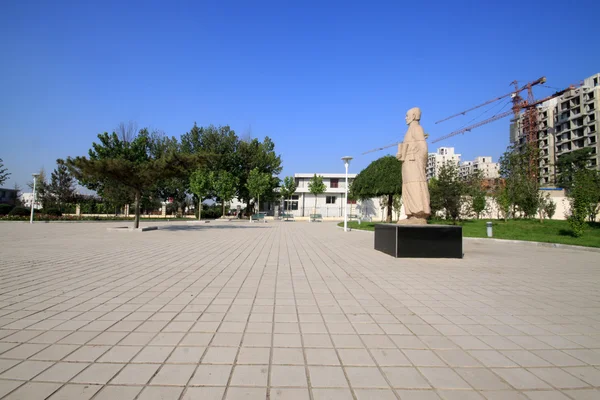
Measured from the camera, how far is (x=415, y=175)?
10281 millimetres

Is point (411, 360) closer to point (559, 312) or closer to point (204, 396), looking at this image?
point (204, 396)

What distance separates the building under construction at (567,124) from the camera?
59625 millimetres

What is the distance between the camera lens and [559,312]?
14.8ft

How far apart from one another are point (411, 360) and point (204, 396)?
6.17ft

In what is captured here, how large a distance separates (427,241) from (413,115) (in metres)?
4.48

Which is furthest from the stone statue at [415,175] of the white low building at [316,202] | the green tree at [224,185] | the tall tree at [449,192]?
the white low building at [316,202]

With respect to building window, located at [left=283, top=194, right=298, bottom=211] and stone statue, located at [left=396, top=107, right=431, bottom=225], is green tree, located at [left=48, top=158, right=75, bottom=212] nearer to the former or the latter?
building window, located at [left=283, top=194, right=298, bottom=211]

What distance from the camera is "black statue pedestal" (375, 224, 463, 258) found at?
943cm

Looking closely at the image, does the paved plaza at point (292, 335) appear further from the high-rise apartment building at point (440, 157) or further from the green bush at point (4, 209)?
the high-rise apartment building at point (440, 157)

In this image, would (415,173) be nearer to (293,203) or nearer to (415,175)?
(415,175)

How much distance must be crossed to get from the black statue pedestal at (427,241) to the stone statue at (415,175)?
0.69m

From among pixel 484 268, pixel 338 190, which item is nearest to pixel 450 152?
pixel 338 190

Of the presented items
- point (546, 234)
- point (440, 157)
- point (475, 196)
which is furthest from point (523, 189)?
point (440, 157)

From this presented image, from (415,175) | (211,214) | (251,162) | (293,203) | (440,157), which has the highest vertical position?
(440,157)
